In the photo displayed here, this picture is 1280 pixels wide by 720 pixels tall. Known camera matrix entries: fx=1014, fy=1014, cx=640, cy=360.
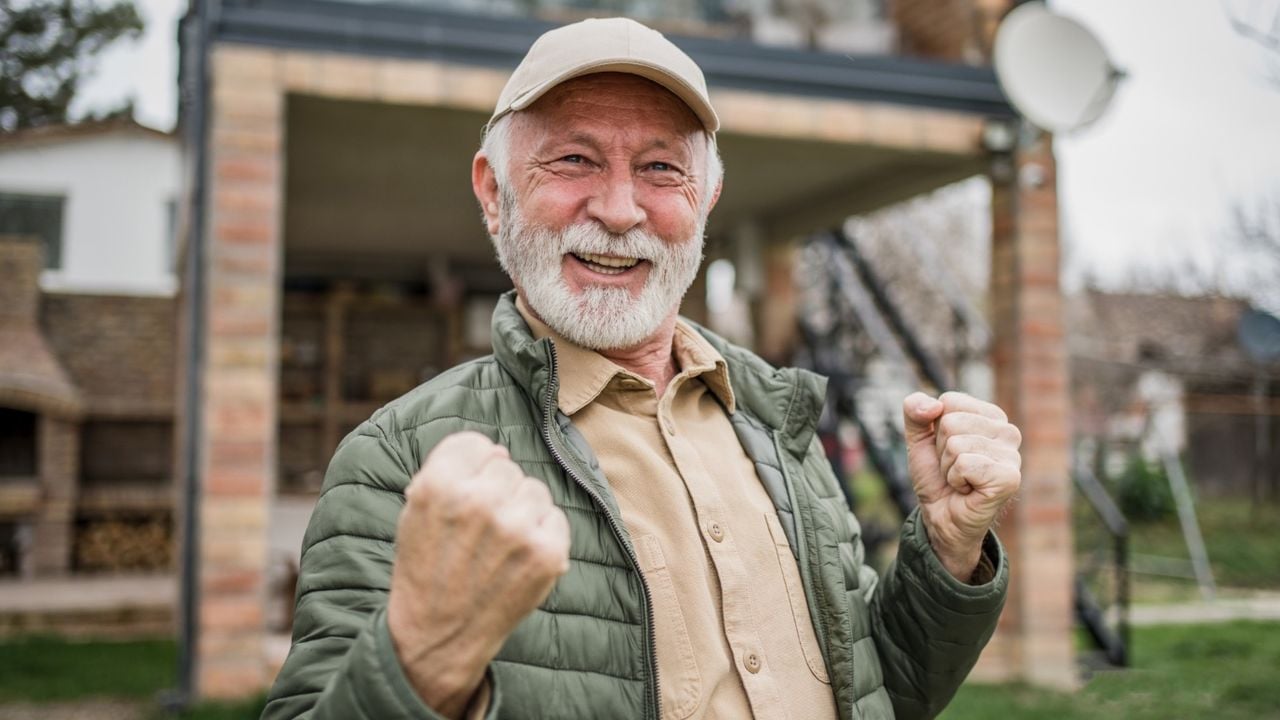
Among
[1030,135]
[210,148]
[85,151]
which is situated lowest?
[210,148]

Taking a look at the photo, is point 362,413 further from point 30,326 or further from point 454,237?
point 30,326

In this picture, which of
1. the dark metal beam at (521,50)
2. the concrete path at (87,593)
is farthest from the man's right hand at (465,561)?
the concrete path at (87,593)

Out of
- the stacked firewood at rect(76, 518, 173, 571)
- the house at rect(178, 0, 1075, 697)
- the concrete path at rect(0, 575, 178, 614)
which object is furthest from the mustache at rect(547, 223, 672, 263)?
the stacked firewood at rect(76, 518, 173, 571)

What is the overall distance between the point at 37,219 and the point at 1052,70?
46.4ft

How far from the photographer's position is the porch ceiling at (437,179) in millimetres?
5598

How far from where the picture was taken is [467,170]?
655 centimetres

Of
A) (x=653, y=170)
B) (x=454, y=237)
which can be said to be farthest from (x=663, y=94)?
(x=454, y=237)

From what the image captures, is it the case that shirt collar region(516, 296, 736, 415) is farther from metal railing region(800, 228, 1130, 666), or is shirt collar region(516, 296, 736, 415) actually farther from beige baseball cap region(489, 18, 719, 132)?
metal railing region(800, 228, 1130, 666)

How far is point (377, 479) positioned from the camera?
140cm

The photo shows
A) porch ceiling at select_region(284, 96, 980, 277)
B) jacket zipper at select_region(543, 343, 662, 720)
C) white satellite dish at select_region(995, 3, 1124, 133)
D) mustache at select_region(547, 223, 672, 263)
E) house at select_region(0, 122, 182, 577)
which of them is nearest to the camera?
jacket zipper at select_region(543, 343, 662, 720)

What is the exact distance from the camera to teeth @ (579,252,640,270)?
→ 5.54ft

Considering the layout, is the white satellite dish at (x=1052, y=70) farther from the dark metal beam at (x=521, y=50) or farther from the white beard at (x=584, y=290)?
the white beard at (x=584, y=290)

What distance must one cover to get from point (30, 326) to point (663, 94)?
11946 millimetres

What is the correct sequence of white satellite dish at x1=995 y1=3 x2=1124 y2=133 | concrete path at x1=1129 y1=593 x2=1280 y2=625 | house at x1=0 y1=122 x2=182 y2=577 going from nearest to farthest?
white satellite dish at x1=995 y1=3 x2=1124 y2=133
concrete path at x1=1129 y1=593 x2=1280 y2=625
house at x1=0 y1=122 x2=182 y2=577
